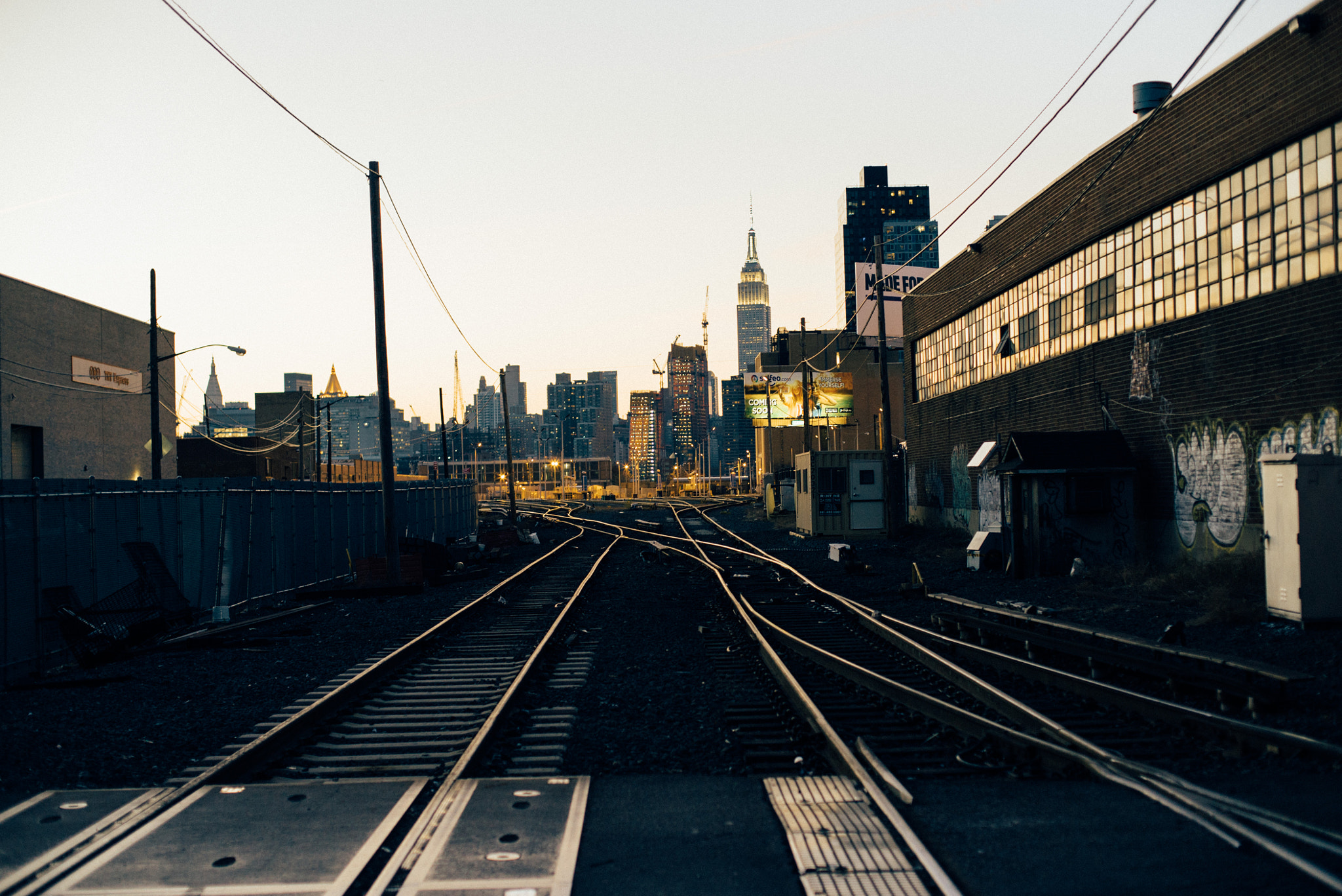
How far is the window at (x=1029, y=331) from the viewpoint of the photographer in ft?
85.8

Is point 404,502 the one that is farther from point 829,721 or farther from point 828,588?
point 829,721

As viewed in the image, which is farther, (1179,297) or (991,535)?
(991,535)

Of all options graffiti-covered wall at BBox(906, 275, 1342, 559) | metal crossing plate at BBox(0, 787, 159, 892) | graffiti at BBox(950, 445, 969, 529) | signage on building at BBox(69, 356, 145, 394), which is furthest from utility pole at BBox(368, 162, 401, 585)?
signage on building at BBox(69, 356, 145, 394)

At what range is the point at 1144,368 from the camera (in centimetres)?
1986

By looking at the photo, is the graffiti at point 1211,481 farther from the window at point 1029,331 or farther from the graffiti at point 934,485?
the graffiti at point 934,485

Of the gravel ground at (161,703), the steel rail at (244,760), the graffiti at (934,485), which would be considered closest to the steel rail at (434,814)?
the steel rail at (244,760)

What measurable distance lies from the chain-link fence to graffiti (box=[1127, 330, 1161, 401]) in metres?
18.9

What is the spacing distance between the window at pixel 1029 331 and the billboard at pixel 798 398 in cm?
4931

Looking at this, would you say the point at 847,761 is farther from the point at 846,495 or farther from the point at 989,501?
the point at 846,495

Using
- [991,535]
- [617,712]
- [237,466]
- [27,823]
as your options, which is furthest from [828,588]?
[237,466]

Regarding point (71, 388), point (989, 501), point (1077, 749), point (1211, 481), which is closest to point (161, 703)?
point (1077, 749)

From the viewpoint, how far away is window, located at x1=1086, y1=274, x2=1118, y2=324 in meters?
21.5

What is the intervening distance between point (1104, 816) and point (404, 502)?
91.3ft

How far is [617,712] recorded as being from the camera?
29.5ft
